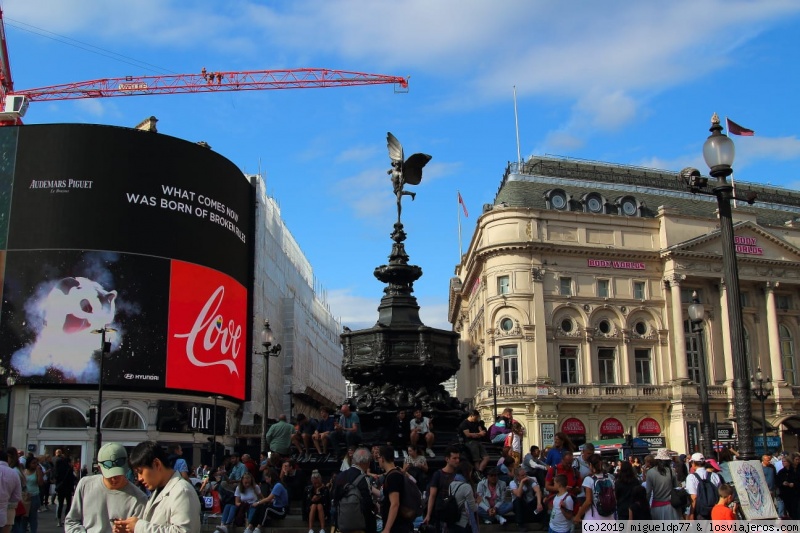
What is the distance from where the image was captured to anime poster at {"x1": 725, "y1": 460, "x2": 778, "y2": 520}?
9258 millimetres

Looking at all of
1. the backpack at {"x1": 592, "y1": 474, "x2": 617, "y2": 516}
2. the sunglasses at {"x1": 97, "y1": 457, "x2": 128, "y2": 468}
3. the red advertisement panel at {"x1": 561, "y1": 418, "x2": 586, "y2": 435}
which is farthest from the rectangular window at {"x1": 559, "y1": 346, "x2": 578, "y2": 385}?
the sunglasses at {"x1": 97, "y1": 457, "x2": 128, "y2": 468}

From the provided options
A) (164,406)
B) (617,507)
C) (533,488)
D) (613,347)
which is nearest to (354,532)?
(617,507)

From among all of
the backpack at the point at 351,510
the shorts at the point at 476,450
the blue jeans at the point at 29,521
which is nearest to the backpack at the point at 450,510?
the backpack at the point at 351,510

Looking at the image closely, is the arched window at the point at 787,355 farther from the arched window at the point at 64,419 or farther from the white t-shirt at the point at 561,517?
the white t-shirt at the point at 561,517

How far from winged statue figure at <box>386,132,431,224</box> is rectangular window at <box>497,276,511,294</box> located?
1589 inches

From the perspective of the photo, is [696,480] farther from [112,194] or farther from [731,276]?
[112,194]

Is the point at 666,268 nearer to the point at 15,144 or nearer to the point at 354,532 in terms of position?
the point at 15,144

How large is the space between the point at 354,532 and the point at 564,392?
161 feet

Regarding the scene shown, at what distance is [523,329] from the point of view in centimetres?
5581

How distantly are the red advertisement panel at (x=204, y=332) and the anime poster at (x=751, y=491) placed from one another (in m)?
43.0

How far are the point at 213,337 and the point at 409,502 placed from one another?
45353mm

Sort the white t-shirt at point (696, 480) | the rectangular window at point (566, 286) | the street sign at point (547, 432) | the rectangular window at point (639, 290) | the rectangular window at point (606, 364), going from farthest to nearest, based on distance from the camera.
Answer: the rectangular window at point (639, 290) → the rectangular window at point (566, 286) → the rectangular window at point (606, 364) → the street sign at point (547, 432) → the white t-shirt at point (696, 480)

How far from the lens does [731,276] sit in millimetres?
11688

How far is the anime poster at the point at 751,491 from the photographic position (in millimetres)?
9258
